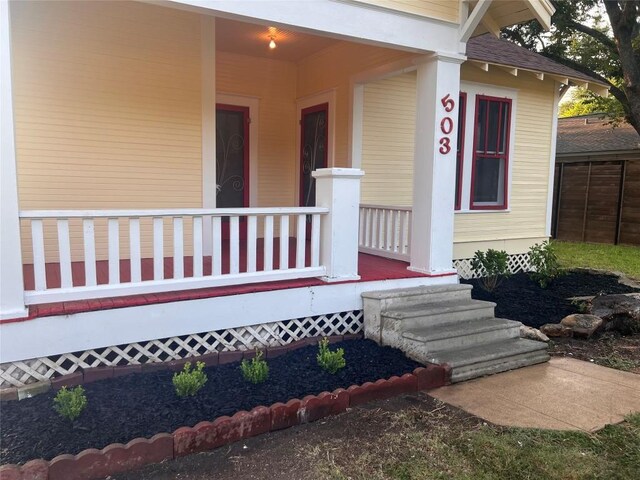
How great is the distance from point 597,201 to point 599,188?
37 centimetres

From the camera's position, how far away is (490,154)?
7.82m

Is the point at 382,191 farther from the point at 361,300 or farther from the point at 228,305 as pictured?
the point at 228,305

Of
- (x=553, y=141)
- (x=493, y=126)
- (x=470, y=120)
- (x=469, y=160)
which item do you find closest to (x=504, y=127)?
(x=493, y=126)

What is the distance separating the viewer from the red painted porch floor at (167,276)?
341 centimetres

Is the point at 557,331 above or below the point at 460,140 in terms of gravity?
below

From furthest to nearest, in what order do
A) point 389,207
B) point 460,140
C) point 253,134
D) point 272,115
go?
point 460,140
point 272,115
point 253,134
point 389,207

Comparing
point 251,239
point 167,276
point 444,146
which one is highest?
point 444,146

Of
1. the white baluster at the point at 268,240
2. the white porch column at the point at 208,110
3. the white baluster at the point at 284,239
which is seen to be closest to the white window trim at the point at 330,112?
the white porch column at the point at 208,110

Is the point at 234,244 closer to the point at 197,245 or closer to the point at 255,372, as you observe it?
the point at 197,245

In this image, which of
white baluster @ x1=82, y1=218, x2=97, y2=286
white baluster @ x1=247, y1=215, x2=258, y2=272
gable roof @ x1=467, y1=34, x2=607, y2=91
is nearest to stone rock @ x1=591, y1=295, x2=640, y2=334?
gable roof @ x1=467, y1=34, x2=607, y2=91

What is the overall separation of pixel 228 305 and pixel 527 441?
2.38 m

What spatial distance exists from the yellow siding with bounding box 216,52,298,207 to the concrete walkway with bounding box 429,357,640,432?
13.9ft

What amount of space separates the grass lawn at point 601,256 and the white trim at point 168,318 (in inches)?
261

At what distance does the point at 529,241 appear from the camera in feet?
27.8
